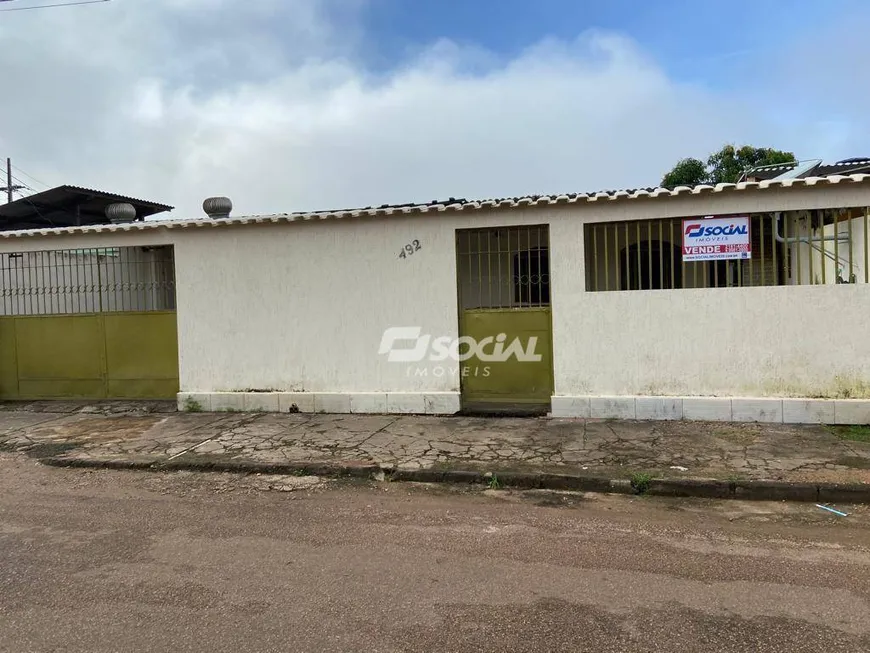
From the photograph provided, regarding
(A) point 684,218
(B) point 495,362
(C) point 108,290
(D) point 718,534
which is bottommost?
(D) point 718,534

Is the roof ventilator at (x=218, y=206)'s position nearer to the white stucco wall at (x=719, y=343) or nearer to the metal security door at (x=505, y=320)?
the metal security door at (x=505, y=320)

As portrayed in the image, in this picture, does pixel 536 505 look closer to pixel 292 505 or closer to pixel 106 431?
pixel 292 505

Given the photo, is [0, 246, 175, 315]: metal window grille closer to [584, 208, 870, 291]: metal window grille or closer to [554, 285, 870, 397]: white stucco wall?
[554, 285, 870, 397]: white stucco wall

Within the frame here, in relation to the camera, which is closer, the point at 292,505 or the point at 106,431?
the point at 292,505

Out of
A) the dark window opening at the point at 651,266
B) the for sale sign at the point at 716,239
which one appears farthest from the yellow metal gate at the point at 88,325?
the for sale sign at the point at 716,239

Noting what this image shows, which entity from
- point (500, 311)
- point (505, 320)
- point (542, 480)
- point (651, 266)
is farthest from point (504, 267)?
point (542, 480)

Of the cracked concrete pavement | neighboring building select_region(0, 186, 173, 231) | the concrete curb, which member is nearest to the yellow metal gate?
the cracked concrete pavement

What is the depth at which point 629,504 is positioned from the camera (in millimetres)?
4637

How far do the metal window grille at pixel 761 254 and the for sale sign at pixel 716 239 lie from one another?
9 centimetres

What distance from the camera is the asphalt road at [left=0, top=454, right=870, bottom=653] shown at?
2738mm

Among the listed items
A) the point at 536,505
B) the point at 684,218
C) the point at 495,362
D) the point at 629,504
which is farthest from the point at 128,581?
the point at 684,218

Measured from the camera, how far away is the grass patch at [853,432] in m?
5.99

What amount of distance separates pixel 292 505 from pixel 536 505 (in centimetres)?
200

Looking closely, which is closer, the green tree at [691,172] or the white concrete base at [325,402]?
the white concrete base at [325,402]
